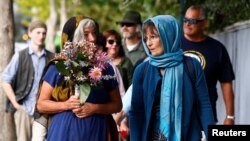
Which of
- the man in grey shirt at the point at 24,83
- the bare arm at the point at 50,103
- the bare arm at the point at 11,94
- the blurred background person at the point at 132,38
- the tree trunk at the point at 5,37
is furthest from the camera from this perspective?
the blurred background person at the point at 132,38

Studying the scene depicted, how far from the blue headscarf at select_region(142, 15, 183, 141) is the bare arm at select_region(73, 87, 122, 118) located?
0.60 m

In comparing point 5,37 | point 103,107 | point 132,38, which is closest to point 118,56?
point 132,38

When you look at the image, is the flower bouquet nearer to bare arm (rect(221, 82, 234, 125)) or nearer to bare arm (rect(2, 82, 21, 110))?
bare arm (rect(221, 82, 234, 125))

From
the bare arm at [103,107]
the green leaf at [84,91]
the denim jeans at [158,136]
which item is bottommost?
the denim jeans at [158,136]

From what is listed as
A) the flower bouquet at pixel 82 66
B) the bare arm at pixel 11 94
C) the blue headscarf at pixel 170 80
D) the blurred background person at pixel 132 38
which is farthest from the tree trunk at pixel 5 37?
the blue headscarf at pixel 170 80

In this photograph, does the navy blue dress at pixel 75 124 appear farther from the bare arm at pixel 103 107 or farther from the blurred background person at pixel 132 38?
the blurred background person at pixel 132 38

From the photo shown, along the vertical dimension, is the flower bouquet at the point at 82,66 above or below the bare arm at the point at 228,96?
above

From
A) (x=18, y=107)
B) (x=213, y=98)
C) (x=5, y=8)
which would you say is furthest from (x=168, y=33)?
(x=5, y=8)

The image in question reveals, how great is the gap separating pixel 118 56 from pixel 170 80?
3.84m

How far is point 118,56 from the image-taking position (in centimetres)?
1049

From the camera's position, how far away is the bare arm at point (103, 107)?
705cm

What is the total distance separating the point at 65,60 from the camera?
22.8ft

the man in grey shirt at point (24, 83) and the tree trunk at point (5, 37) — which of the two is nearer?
the man in grey shirt at point (24, 83)

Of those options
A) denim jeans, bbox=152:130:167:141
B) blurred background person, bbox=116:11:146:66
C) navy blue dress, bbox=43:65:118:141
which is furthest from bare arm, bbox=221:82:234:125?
denim jeans, bbox=152:130:167:141
